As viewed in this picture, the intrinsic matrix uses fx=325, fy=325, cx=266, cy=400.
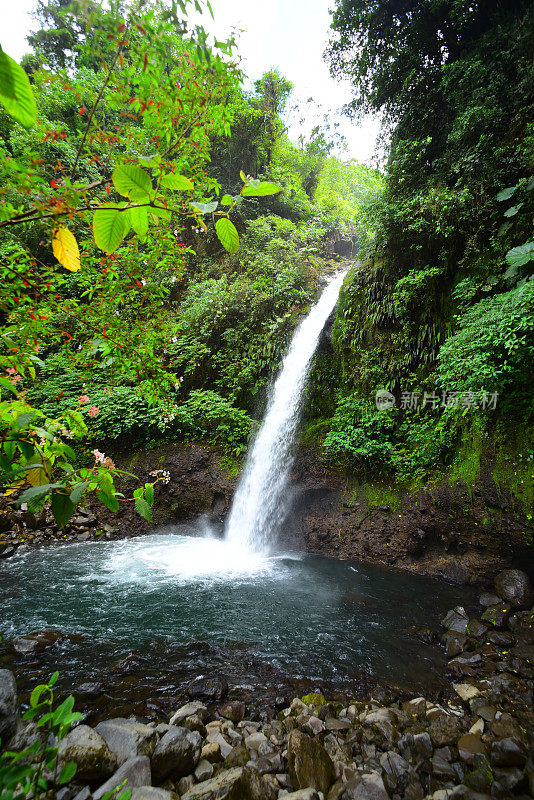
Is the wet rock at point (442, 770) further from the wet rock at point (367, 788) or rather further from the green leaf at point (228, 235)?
the green leaf at point (228, 235)

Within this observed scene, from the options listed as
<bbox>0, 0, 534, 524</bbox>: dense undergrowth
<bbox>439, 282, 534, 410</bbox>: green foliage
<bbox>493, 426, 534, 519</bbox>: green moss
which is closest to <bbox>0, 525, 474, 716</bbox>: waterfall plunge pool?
<bbox>493, 426, 534, 519</bbox>: green moss

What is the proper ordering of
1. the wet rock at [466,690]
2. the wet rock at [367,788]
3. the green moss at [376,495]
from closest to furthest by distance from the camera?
the wet rock at [367,788] → the wet rock at [466,690] → the green moss at [376,495]

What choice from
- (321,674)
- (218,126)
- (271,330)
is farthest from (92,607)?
(271,330)

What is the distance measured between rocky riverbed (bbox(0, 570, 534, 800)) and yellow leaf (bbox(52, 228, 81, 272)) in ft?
8.90

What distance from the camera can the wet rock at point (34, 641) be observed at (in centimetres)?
323

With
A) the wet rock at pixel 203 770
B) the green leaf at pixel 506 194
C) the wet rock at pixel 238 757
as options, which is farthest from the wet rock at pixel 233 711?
the green leaf at pixel 506 194

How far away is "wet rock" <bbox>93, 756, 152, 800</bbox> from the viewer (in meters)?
1.89

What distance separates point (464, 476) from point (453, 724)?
11.4ft

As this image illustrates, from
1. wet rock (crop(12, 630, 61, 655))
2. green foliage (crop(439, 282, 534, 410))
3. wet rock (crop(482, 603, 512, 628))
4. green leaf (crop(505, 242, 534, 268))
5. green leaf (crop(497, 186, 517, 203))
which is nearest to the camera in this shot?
wet rock (crop(12, 630, 61, 655))

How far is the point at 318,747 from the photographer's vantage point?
2.31 m

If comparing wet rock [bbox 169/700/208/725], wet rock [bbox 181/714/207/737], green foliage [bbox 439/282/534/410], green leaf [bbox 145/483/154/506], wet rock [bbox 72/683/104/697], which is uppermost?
green foliage [bbox 439/282/534/410]

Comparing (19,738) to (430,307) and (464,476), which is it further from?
(430,307)

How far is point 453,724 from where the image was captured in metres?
2.58

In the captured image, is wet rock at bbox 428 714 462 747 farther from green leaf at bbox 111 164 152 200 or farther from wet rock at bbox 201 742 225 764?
green leaf at bbox 111 164 152 200
